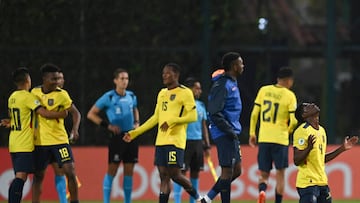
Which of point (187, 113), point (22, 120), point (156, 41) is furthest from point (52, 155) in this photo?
point (156, 41)

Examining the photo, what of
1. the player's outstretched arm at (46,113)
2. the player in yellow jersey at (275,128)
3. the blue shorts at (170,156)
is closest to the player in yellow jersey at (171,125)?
the blue shorts at (170,156)

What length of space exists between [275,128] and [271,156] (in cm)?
46

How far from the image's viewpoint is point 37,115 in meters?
16.4

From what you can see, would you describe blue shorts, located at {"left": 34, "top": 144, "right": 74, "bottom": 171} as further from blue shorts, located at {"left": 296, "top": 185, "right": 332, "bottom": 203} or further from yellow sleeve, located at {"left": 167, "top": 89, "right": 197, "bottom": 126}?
blue shorts, located at {"left": 296, "top": 185, "right": 332, "bottom": 203}

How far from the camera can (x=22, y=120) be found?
16219 mm

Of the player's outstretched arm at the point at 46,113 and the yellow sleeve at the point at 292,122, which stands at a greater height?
the player's outstretched arm at the point at 46,113

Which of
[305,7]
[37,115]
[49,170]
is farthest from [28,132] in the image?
[305,7]

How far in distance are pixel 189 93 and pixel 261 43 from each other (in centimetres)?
683

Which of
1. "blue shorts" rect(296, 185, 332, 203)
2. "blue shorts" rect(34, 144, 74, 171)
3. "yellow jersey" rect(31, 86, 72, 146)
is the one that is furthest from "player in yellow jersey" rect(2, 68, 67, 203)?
"blue shorts" rect(296, 185, 332, 203)

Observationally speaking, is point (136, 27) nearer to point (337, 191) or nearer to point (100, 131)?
point (100, 131)

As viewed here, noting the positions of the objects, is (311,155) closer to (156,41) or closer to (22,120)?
(22,120)

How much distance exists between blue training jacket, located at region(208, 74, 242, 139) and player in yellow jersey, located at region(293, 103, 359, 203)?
178 cm

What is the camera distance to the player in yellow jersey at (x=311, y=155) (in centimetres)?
1395

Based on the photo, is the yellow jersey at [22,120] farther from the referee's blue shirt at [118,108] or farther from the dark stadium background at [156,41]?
the dark stadium background at [156,41]
